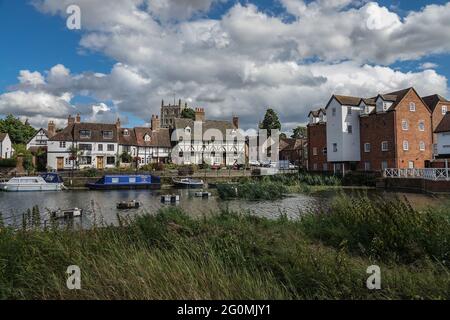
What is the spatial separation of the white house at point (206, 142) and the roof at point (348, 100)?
1213 inches

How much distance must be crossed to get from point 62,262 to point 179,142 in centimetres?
6919

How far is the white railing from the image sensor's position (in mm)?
38094

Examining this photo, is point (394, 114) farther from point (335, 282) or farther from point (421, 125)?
point (335, 282)

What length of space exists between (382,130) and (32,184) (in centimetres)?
5191

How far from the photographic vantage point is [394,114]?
47438mm

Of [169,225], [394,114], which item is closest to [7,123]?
[394,114]

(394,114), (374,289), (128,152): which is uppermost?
(394,114)

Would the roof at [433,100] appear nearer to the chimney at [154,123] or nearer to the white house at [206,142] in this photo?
the white house at [206,142]

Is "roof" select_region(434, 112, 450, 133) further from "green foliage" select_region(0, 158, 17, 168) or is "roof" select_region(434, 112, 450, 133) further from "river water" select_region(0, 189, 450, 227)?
"green foliage" select_region(0, 158, 17, 168)

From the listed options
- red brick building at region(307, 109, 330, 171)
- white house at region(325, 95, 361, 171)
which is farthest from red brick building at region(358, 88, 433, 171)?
red brick building at region(307, 109, 330, 171)

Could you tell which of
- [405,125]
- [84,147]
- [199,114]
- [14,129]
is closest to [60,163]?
[84,147]

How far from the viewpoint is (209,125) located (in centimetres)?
7831

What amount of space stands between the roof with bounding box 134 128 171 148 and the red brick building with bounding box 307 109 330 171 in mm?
31370

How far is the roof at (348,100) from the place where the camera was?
51.8 meters
